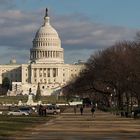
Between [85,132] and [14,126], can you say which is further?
[14,126]

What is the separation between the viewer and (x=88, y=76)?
10125 cm

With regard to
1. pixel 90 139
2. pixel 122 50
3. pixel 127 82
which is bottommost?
pixel 90 139

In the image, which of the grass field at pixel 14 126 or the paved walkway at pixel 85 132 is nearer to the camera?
the paved walkway at pixel 85 132

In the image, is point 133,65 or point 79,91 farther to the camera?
point 79,91

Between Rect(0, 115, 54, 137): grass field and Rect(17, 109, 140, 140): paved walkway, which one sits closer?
Rect(17, 109, 140, 140): paved walkway

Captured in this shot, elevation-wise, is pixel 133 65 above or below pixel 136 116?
above

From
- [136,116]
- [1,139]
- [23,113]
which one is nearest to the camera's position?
[1,139]

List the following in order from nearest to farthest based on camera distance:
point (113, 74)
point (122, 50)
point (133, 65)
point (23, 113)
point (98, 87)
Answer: point (23, 113) → point (133, 65) → point (113, 74) → point (122, 50) → point (98, 87)

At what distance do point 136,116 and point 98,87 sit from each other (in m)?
44.7

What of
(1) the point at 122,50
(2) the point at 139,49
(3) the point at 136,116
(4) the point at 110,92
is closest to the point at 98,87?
(4) the point at 110,92

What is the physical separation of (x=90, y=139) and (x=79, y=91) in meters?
78.5

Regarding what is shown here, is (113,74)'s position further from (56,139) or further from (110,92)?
(56,139)

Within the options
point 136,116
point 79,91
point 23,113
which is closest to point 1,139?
point 136,116

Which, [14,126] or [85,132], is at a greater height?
[14,126]
